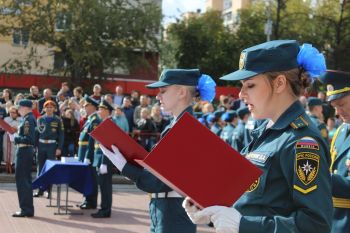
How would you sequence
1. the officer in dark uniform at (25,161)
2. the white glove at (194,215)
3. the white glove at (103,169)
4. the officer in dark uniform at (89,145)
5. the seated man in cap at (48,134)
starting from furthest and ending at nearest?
the seated man in cap at (48,134) < the officer in dark uniform at (89,145) < the white glove at (103,169) < the officer in dark uniform at (25,161) < the white glove at (194,215)

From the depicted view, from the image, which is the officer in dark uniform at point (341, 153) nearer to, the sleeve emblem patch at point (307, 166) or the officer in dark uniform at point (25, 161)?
the sleeve emblem patch at point (307, 166)

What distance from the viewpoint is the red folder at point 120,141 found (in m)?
4.06

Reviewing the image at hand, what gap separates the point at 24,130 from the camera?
978 centimetres

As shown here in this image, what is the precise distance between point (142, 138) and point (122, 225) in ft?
20.1

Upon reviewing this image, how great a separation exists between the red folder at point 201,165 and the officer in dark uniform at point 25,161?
771 centimetres

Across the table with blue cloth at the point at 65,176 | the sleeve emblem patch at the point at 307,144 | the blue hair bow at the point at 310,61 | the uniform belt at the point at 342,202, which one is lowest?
the table with blue cloth at the point at 65,176

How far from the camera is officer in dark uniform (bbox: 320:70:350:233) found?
11.9 ft

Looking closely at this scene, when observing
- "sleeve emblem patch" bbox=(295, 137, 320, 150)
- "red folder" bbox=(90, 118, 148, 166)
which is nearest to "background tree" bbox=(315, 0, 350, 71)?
"red folder" bbox=(90, 118, 148, 166)

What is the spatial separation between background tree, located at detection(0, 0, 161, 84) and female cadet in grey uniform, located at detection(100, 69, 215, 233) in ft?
77.8

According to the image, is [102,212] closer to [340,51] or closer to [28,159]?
[28,159]

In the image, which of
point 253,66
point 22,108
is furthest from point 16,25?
point 253,66

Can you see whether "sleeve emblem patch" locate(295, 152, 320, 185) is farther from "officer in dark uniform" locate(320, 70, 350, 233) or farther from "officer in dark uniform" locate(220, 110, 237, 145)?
"officer in dark uniform" locate(220, 110, 237, 145)

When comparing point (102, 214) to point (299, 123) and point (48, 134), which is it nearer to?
point (48, 134)

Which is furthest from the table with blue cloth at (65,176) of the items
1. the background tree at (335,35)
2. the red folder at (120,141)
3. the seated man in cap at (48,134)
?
the background tree at (335,35)
